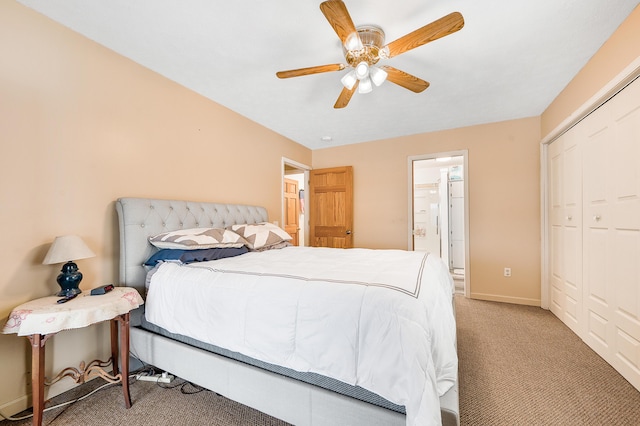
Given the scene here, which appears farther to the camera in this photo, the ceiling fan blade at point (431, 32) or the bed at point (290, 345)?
the ceiling fan blade at point (431, 32)

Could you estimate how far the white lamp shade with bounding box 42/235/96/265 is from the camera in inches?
60.7

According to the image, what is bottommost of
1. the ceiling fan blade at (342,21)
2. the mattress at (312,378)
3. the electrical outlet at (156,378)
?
the electrical outlet at (156,378)

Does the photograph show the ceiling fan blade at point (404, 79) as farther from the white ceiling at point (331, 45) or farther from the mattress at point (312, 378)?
the mattress at point (312, 378)

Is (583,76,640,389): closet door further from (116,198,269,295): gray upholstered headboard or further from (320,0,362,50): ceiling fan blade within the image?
(116,198,269,295): gray upholstered headboard

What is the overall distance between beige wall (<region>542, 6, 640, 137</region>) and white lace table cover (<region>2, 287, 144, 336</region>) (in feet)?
11.8

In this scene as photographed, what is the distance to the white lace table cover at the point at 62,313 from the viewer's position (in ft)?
4.24

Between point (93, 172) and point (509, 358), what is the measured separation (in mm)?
3560

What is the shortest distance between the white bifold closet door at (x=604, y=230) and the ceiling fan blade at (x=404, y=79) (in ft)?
4.52

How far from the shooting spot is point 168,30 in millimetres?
1844

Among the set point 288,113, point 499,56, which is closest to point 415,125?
point 499,56

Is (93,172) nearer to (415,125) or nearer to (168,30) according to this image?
(168,30)

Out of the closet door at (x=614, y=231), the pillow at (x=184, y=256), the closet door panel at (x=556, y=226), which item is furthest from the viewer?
the closet door panel at (x=556, y=226)

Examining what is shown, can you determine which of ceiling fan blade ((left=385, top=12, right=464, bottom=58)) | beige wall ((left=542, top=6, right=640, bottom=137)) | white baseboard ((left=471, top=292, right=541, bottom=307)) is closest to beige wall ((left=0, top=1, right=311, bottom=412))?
ceiling fan blade ((left=385, top=12, right=464, bottom=58))

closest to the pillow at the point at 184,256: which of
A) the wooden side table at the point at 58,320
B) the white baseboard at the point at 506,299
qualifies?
the wooden side table at the point at 58,320
